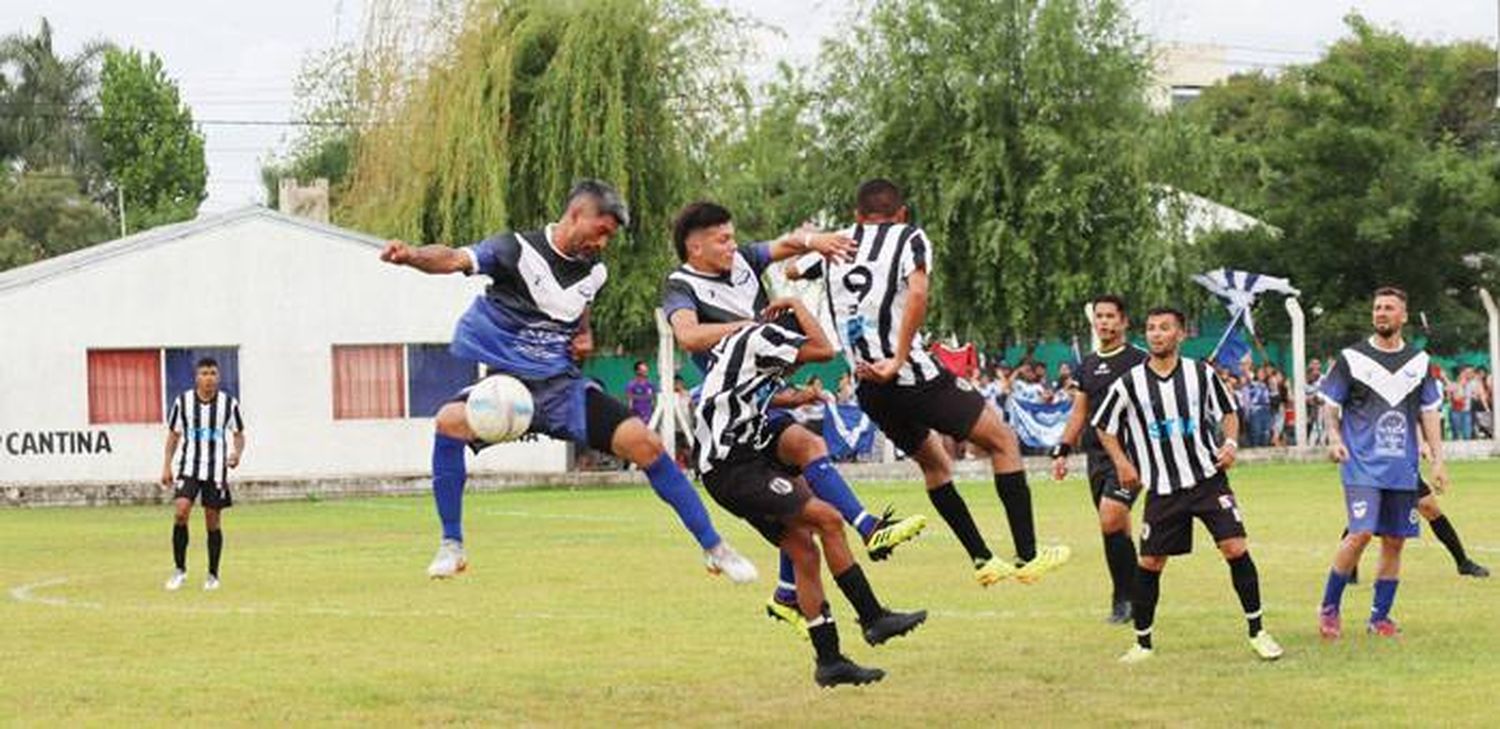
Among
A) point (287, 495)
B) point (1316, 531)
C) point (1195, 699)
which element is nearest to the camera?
point (1195, 699)

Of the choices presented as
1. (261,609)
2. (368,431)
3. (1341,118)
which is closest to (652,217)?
(368,431)

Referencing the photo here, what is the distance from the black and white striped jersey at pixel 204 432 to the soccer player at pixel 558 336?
10.3 meters

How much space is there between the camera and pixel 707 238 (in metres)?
14.0

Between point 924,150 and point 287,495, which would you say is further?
point 924,150

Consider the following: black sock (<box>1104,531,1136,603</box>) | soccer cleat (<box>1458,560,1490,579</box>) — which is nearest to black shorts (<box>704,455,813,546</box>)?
black sock (<box>1104,531,1136,603</box>)

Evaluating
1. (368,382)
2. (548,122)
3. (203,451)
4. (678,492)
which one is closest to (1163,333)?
(678,492)

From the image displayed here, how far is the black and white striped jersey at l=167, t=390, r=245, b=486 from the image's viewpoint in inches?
961

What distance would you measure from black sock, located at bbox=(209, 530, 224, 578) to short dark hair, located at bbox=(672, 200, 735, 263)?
1095cm

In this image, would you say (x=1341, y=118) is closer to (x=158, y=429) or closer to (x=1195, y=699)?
(x=158, y=429)

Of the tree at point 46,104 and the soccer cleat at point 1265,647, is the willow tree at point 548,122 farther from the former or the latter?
the tree at point 46,104

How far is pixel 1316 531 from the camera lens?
90.1 feet

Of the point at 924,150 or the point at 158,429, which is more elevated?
the point at 924,150

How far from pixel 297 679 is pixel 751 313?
3.87 metres

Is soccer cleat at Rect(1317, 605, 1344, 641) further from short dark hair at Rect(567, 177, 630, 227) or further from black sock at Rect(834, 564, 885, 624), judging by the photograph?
short dark hair at Rect(567, 177, 630, 227)
